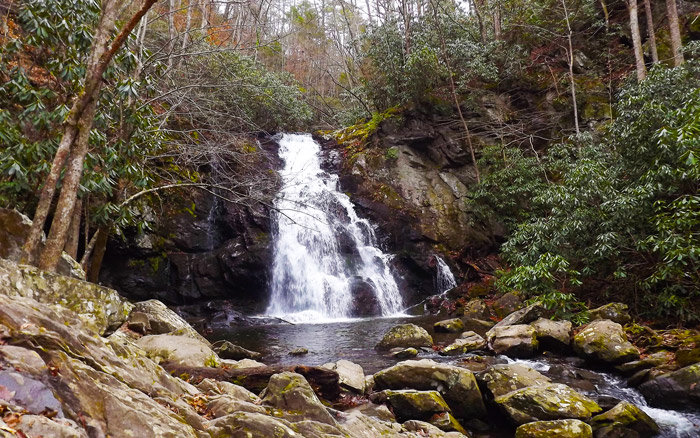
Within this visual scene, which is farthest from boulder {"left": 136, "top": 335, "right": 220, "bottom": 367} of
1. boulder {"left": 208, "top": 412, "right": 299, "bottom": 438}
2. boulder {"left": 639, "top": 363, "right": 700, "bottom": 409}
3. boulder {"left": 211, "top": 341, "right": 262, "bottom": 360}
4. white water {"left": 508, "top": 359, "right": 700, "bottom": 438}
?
boulder {"left": 639, "top": 363, "right": 700, "bottom": 409}

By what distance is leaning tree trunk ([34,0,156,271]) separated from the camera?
4820 millimetres

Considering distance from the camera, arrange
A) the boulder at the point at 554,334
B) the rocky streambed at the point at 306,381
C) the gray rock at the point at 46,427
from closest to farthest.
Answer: the gray rock at the point at 46,427, the rocky streambed at the point at 306,381, the boulder at the point at 554,334

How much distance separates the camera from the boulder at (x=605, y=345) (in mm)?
6828

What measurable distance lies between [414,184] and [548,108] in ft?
22.2

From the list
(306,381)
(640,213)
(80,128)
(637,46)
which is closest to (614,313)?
(640,213)

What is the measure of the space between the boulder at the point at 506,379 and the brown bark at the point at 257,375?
86.0 inches

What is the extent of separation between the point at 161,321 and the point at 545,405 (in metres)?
6.27

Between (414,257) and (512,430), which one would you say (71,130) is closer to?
(512,430)

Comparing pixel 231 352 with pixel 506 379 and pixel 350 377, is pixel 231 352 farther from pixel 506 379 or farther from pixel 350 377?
pixel 506 379

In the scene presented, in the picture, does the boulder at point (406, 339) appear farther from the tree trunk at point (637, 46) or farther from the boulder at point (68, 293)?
the tree trunk at point (637, 46)

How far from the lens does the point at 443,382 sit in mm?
5766

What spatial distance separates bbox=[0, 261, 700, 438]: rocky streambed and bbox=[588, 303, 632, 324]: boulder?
0.98 meters

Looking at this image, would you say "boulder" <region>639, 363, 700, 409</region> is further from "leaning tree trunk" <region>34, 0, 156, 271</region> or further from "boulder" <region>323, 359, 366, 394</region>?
"leaning tree trunk" <region>34, 0, 156, 271</region>

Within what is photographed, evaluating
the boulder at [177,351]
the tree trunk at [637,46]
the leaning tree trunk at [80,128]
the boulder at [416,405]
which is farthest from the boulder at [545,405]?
the tree trunk at [637,46]
